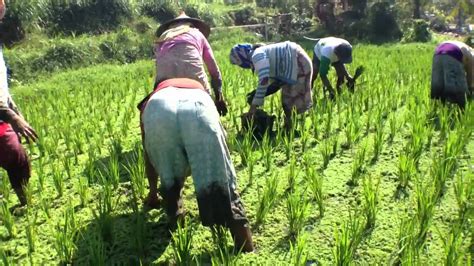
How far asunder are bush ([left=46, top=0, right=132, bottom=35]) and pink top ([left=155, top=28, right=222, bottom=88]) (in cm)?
948

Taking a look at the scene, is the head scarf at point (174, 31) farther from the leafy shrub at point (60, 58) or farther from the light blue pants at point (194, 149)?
the leafy shrub at point (60, 58)

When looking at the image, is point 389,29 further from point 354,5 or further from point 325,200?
point 325,200

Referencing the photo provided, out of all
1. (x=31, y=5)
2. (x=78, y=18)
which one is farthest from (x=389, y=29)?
(x=31, y=5)

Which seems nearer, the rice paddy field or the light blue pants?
the light blue pants

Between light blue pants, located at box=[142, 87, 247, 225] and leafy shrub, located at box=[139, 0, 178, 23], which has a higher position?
leafy shrub, located at box=[139, 0, 178, 23]

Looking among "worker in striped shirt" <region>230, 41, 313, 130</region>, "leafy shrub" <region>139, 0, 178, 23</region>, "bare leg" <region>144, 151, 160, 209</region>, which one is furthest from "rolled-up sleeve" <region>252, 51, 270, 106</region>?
"leafy shrub" <region>139, 0, 178, 23</region>

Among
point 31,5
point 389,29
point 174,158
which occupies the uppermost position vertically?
point 31,5

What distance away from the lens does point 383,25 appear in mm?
13781

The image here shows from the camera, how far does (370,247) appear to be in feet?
7.34

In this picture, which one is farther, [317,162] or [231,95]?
[231,95]

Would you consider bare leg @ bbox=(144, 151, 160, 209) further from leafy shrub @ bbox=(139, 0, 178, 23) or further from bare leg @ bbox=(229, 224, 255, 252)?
leafy shrub @ bbox=(139, 0, 178, 23)

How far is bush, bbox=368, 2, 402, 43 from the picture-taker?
13.7 meters

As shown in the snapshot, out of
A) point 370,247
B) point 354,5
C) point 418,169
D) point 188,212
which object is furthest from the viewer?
point 354,5

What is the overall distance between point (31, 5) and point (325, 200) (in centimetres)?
991
